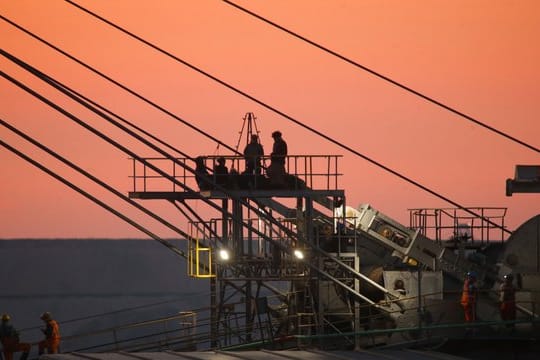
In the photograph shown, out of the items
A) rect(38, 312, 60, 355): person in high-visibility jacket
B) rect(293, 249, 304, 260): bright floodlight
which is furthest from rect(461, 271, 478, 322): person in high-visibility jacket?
rect(38, 312, 60, 355): person in high-visibility jacket

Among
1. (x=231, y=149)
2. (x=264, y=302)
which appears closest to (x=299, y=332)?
(x=264, y=302)

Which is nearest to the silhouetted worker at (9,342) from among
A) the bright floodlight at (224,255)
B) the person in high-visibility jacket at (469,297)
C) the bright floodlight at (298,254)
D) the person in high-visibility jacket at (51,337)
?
the person in high-visibility jacket at (51,337)

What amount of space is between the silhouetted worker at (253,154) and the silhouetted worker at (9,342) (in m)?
8.21

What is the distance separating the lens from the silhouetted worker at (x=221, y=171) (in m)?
52.3

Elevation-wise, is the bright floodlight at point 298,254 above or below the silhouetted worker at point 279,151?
below

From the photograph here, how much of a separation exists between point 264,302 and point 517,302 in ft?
23.1

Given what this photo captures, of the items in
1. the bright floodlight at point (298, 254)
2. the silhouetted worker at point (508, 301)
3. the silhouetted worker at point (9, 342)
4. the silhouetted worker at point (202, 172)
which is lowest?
the silhouetted worker at point (9, 342)

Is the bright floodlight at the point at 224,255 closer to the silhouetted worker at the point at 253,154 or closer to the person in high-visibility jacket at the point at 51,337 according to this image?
the silhouetted worker at the point at 253,154

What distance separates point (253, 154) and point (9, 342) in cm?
892

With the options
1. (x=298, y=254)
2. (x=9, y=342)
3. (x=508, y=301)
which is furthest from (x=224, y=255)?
(x=508, y=301)

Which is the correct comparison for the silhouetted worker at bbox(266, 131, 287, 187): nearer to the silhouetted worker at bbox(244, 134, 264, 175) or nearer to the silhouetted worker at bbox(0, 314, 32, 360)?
the silhouetted worker at bbox(244, 134, 264, 175)

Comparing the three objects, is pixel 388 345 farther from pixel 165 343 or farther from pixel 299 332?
pixel 165 343

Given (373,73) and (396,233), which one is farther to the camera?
(396,233)

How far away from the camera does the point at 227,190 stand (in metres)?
52.0
